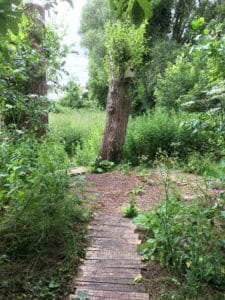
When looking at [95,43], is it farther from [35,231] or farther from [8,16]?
[8,16]

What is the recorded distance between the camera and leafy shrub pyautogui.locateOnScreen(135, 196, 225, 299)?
7.02ft

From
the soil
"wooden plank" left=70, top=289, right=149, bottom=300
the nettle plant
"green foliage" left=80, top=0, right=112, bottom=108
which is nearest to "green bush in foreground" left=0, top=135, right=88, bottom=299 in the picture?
"wooden plank" left=70, top=289, right=149, bottom=300

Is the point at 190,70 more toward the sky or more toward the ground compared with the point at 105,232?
more toward the sky

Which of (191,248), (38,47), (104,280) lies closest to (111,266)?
(104,280)

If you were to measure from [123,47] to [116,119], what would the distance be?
1.39 m

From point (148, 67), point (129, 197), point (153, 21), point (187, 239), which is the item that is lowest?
point (129, 197)

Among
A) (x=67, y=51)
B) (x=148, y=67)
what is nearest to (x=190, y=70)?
(x=148, y=67)

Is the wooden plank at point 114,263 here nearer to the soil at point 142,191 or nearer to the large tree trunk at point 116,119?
the soil at point 142,191

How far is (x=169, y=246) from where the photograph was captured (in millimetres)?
2309

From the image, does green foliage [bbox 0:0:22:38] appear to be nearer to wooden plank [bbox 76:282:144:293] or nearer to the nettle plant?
wooden plank [bbox 76:282:144:293]

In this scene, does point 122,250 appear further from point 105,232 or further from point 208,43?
point 208,43

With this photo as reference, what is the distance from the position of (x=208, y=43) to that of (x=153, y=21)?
1247cm

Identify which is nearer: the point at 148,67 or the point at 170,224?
the point at 170,224

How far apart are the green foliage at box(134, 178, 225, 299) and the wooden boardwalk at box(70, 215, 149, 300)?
0.62ft
